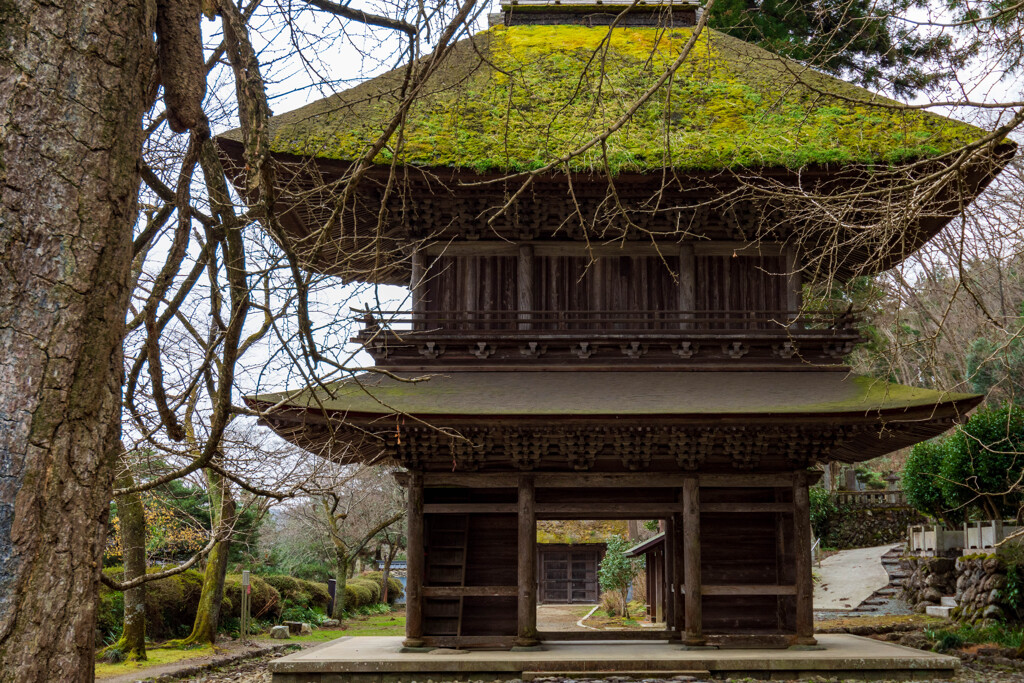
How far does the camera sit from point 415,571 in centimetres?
1080

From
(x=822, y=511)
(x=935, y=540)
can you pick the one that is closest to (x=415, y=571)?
(x=935, y=540)

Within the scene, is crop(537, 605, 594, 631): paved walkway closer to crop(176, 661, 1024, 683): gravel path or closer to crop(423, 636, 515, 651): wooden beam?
crop(176, 661, 1024, 683): gravel path

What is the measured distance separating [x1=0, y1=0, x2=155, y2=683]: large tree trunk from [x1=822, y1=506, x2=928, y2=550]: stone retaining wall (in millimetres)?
28071

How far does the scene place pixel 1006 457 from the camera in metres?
15.8

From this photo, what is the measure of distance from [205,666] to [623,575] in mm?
13090

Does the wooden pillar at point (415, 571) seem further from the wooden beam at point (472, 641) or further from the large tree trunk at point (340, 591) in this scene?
the large tree trunk at point (340, 591)

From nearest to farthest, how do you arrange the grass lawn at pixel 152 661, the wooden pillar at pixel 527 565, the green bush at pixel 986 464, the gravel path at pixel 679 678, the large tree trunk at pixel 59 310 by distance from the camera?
the large tree trunk at pixel 59 310 → the gravel path at pixel 679 678 → the wooden pillar at pixel 527 565 → the grass lawn at pixel 152 661 → the green bush at pixel 986 464

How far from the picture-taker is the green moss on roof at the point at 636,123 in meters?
10.4

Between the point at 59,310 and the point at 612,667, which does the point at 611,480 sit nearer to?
the point at 612,667

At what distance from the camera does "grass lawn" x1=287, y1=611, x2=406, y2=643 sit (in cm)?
2069

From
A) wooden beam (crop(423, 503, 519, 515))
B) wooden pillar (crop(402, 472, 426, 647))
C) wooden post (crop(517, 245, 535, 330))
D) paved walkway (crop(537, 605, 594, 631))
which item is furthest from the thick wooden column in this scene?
paved walkway (crop(537, 605, 594, 631))

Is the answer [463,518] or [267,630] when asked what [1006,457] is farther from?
[267,630]

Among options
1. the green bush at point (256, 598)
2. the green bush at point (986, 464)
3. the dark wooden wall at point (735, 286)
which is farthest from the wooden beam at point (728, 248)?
the green bush at point (256, 598)

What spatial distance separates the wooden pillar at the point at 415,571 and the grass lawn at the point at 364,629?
9006mm
